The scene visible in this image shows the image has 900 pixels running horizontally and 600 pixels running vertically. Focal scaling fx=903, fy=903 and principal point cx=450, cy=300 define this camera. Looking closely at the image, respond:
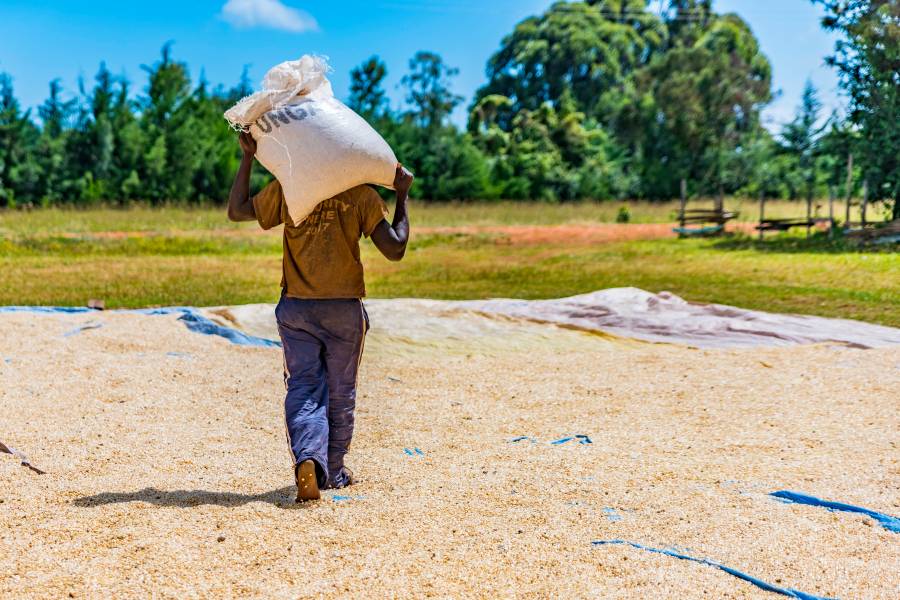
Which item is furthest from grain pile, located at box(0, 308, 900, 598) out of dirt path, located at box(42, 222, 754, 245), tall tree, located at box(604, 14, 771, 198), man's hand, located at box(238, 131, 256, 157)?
tall tree, located at box(604, 14, 771, 198)

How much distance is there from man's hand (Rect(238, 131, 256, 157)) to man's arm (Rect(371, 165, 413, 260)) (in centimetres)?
53

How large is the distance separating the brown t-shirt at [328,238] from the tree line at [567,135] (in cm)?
1256

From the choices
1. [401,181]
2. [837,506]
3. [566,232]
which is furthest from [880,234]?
[401,181]

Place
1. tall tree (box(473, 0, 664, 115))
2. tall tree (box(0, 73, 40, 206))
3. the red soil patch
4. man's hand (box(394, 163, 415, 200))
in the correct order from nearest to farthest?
man's hand (box(394, 163, 415, 200)) < the red soil patch < tall tree (box(0, 73, 40, 206)) < tall tree (box(473, 0, 664, 115))

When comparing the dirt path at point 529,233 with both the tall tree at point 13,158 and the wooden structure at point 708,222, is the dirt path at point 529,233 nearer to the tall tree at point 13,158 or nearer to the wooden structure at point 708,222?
the wooden structure at point 708,222

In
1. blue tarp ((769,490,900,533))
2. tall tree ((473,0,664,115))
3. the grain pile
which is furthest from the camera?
tall tree ((473,0,664,115))

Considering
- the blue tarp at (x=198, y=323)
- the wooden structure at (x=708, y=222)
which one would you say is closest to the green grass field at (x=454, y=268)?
the wooden structure at (x=708, y=222)

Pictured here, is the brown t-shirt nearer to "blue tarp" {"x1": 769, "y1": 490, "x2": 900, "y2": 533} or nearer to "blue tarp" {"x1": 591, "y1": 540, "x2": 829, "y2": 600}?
"blue tarp" {"x1": 591, "y1": 540, "x2": 829, "y2": 600}

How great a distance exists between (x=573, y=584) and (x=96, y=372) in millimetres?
3749

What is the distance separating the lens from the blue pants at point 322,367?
3104mm

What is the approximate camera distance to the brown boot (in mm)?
3016

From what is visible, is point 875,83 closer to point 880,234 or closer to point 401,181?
point 880,234

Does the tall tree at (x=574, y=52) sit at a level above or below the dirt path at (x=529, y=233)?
above

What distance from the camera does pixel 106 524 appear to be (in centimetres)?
282
